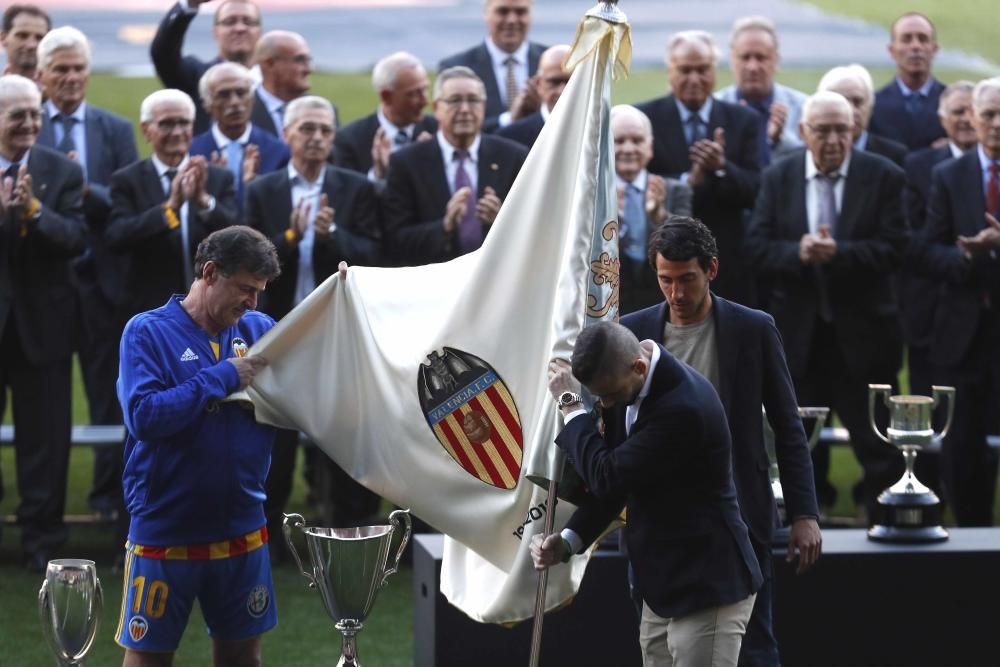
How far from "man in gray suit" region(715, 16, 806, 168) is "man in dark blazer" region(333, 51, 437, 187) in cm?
173

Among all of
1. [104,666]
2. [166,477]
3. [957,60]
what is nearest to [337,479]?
[104,666]

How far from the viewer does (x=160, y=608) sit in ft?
16.3

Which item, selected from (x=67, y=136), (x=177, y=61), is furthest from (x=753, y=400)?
(x=177, y=61)

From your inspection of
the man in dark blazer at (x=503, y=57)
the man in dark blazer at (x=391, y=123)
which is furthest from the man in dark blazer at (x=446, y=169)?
the man in dark blazer at (x=503, y=57)

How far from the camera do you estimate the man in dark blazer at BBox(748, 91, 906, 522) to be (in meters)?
8.69

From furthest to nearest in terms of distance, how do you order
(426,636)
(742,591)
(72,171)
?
(72,171) < (426,636) < (742,591)

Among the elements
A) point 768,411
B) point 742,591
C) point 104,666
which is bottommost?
point 104,666

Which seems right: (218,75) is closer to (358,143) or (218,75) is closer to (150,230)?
(358,143)

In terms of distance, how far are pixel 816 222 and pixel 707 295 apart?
12.0 ft

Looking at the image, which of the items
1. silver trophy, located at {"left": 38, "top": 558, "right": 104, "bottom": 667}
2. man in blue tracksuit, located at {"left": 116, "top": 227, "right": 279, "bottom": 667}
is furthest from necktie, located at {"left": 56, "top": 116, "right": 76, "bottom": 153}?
silver trophy, located at {"left": 38, "top": 558, "right": 104, "bottom": 667}

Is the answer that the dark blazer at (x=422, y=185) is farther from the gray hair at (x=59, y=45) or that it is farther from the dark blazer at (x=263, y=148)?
the gray hair at (x=59, y=45)

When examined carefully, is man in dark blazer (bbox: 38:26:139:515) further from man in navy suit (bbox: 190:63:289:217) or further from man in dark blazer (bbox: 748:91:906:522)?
man in dark blazer (bbox: 748:91:906:522)

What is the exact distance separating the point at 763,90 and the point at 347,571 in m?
5.80

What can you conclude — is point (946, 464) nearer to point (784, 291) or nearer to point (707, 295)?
point (784, 291)
